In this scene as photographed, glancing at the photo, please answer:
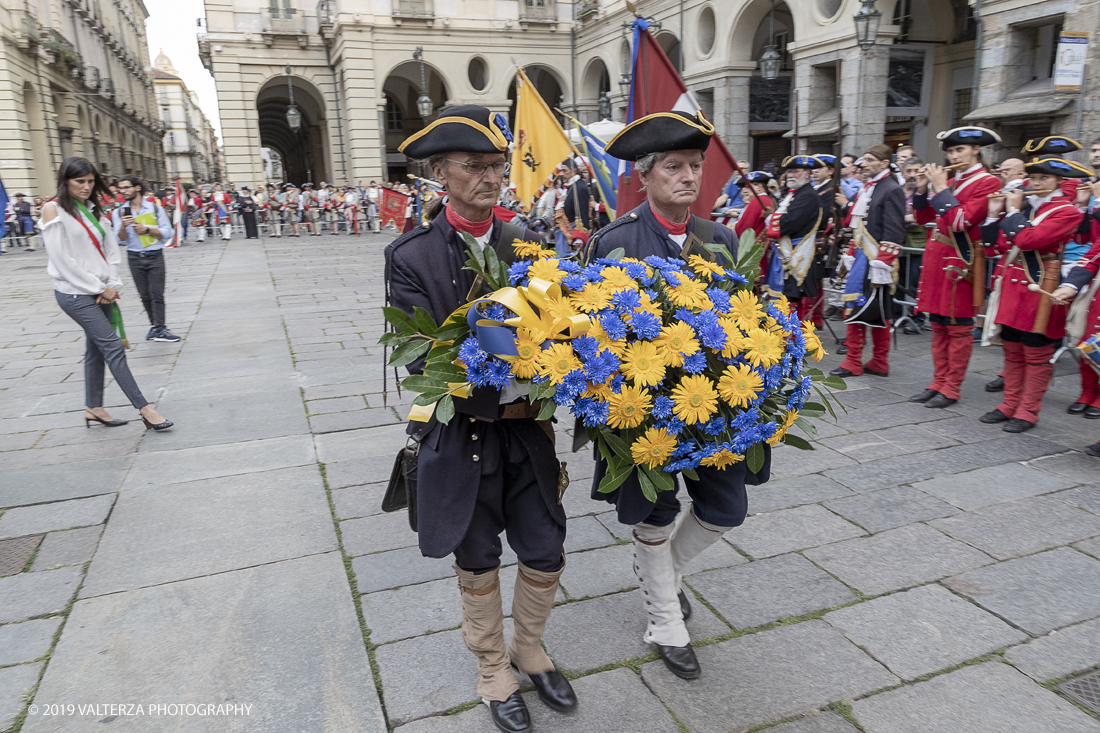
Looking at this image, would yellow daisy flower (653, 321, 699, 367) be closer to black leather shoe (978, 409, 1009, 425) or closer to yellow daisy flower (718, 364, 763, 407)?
yellow daisy flower (718, 364, 763, 407)

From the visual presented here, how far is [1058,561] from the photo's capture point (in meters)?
3.18

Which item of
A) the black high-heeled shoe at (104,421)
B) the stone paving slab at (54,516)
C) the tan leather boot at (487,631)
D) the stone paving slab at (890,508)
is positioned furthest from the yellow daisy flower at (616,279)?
the black high-heeled shoe at (104,421)

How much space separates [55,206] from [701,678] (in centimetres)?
511

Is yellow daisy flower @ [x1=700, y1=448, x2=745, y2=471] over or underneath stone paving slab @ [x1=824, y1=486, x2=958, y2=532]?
over

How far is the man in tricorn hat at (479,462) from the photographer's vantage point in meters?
2.21

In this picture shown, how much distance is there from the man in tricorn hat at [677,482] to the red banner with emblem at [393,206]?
60.4 ft

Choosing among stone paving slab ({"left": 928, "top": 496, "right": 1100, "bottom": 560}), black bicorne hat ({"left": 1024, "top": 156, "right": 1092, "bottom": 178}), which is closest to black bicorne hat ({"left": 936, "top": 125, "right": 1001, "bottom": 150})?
black bicorne hat ({"left": 1024, "top": 156, "right": 1092, "bottom": 178})

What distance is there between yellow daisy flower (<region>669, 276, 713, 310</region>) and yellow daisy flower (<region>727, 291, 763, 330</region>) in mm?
81

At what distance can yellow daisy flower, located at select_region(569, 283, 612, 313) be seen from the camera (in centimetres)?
192

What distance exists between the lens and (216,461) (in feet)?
15.0

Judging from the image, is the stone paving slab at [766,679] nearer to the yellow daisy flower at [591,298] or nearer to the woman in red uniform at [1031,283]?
the yellow daisy flower at [591,298]

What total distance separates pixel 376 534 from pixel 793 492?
2235 millimetres

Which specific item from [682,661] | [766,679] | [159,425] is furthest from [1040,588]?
[159,425]

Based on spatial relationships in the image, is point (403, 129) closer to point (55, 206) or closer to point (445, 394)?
point (55, 206)
